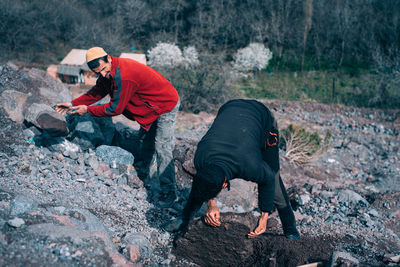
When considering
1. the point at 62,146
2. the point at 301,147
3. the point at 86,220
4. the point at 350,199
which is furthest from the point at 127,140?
the point at 301,147

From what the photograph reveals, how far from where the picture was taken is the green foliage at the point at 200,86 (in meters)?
9.50

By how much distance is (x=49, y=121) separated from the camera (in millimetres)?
3959

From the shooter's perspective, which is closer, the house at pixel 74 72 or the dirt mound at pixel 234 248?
the dirt mound at pixel 234 248

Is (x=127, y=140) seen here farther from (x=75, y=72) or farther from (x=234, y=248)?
(x=75, y=72)

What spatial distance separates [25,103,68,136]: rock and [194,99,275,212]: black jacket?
7.35ft

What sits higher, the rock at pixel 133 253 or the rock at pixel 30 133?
the rock at pixel 30 133

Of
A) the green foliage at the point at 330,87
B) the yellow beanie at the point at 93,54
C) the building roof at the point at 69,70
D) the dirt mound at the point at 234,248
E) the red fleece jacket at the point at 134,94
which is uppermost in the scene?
the yellow beanie at the point at 93,54

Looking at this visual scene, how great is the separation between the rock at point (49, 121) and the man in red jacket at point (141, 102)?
15.5 inches

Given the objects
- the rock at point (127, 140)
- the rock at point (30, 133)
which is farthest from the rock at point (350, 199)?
the rock at point (30, 133)

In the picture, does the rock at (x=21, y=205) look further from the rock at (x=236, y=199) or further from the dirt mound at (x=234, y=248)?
the rock at (x=236, y=199)

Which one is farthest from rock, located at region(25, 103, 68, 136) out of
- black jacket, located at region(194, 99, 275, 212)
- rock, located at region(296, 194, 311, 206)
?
rock, located at region(296, 194, 311, 206)

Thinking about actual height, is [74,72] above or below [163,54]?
above

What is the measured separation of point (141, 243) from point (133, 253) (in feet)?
0.63

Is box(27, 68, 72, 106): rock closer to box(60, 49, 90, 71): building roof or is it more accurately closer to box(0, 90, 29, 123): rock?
box(0, 90, 29, 123): rock
